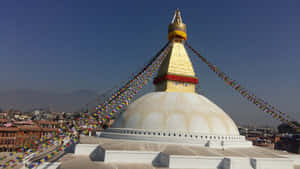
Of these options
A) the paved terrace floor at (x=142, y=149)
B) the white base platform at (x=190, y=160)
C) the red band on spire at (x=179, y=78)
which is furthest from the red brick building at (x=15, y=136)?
the white base platform at (x=190, y=160)

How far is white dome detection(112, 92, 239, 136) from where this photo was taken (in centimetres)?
1212

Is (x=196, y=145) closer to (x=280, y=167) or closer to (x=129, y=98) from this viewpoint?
(x=280, y=167)

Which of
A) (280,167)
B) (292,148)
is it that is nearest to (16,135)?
(280,167)

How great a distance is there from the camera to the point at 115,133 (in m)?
13.2

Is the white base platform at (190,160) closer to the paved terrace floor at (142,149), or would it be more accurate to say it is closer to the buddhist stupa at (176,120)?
the paved terrace floor at (142,149)

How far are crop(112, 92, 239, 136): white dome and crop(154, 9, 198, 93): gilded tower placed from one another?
4.10 ft

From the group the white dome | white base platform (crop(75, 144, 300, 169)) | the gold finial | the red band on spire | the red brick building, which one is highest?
the gold finial

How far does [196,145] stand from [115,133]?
15.0ft

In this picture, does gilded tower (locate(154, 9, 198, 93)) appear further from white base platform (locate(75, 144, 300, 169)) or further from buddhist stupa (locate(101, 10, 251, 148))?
white base platform (locate(75, 144, 300, 169))

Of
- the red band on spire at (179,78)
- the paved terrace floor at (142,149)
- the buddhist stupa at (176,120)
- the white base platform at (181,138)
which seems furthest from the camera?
the red band on spire at (179,78)

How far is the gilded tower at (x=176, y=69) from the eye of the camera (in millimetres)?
15188

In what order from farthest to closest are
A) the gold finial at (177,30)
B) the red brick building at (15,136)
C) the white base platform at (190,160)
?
the red brick building at (15,136), the gold finial at (177,30), the white base platform at (190,160)

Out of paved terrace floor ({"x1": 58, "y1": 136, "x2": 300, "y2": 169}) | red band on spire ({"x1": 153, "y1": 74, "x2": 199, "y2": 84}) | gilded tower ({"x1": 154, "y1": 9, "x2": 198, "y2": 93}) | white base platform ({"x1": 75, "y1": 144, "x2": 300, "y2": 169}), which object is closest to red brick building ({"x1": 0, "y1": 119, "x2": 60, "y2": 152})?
gilded tower ({"x1": 154, "y1": 9, "x2": 198, "y2": 93})

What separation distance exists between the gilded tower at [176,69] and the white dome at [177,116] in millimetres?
1251
